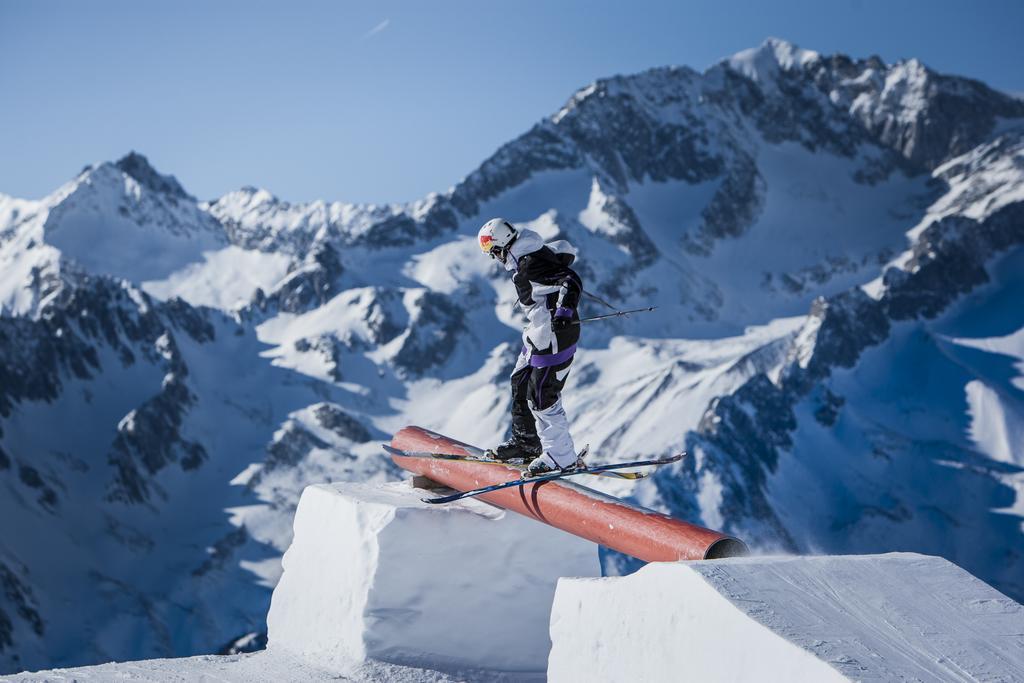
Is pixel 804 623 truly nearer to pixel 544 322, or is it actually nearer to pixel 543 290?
pixel 544 322

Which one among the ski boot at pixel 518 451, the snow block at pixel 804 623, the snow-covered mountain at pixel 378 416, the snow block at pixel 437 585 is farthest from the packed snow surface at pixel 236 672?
the snow-covered mountain at pixel 378 416

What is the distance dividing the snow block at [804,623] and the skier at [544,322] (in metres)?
2.40

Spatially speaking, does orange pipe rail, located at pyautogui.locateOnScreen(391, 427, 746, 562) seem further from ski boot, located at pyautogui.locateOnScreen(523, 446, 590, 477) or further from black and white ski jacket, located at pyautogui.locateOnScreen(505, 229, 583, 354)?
black and white ski jacket, located at pyautogui.locateOnScreen(505, 229, 583, 354)

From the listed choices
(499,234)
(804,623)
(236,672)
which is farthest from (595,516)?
(236,672)

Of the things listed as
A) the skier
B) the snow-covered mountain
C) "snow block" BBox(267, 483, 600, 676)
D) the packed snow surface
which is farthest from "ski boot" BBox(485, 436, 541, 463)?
the snow-covered mountain

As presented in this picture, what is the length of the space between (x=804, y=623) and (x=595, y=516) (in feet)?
8.21

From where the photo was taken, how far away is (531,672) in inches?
382

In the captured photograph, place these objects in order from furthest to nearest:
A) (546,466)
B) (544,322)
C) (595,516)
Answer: (546,466), (544,322), (595,516)

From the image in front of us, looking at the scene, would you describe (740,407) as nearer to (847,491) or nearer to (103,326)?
(847,491)

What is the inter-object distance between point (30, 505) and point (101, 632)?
85.8 ft

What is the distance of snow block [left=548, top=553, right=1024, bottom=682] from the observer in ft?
17.2

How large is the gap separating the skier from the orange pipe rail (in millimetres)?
441

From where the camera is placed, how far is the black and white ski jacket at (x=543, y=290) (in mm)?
8922

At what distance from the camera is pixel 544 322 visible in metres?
8.94
